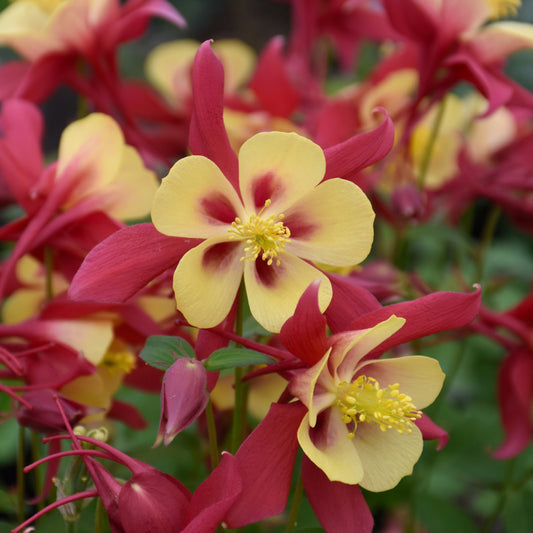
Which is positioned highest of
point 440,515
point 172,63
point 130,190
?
point 130,190

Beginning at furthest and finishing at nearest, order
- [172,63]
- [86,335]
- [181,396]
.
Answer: [172,63], [86,335], [181,396]

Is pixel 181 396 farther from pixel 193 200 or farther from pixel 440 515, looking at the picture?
pixel 440 515

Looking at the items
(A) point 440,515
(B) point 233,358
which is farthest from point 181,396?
(A) point 440,515

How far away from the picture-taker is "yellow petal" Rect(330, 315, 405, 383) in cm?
44

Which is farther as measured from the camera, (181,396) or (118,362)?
(118,362)

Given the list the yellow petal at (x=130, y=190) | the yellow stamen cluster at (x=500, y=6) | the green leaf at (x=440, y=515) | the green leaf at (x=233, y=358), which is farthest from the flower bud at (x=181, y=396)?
the yellow stamen cluster at (x=500, y=6)

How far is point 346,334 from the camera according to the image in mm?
463

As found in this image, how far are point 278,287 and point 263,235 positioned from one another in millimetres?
38

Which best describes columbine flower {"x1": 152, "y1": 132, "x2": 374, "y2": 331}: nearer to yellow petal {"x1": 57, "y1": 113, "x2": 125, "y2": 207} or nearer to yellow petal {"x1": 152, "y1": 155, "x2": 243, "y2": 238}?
yellow petal {"x1": 152, "y1": 155, "x2": 243, "y2": 238}

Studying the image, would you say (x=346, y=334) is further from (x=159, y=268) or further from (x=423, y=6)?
(x=423, y=6)

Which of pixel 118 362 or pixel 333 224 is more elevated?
pixel 333 224

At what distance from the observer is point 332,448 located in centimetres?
48

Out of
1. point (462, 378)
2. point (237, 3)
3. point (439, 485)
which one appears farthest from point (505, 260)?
point (237, 3)

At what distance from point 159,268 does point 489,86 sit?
1.28 ft
